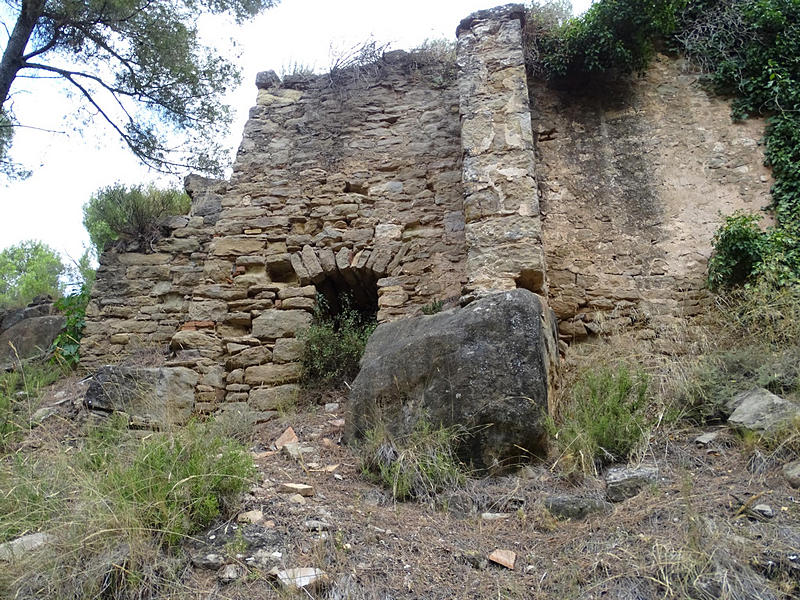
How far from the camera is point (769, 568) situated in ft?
7.30

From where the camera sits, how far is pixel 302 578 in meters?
2.43

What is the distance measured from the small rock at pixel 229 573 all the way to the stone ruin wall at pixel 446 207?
2.41 meters

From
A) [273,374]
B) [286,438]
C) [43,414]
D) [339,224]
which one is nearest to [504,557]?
[286,438]

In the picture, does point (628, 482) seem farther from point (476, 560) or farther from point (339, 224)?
point (339, 224)

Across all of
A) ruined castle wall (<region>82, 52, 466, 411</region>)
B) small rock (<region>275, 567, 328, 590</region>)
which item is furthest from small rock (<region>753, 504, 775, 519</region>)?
ruined castle wall (<region>82, 52, 466, 411</region>)

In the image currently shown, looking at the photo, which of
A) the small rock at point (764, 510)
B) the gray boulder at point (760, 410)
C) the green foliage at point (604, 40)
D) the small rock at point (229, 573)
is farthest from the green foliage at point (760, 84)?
the small rock at point (229, 573)

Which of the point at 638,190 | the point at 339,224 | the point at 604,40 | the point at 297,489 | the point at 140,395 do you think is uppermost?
the point at 604,40

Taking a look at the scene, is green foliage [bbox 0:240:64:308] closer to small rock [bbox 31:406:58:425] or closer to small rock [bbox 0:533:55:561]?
small rock [bbox 31:406:58:425]

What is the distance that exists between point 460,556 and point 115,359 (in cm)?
486

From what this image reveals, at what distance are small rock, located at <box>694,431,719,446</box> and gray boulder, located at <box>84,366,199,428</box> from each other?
346cm

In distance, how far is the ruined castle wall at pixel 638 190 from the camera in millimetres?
5141

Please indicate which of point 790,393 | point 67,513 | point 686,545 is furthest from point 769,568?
point 67,513

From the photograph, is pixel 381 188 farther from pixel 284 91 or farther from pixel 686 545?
pixel 686 545

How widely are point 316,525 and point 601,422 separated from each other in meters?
1.69
